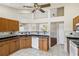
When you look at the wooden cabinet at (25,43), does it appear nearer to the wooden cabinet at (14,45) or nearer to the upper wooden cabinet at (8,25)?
the wooden cabinet at (14,45)

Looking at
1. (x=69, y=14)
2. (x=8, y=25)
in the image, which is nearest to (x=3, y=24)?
(x=8, y=25)

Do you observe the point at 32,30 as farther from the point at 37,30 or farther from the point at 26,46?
the point at 26,46

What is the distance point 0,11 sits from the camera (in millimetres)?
2393

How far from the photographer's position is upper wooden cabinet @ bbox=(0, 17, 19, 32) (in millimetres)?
2539

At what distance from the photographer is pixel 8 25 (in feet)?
9.02

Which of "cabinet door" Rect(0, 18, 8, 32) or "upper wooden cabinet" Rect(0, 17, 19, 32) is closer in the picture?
"upper wooden cabinet" Rect(0, 17, 19, 32)

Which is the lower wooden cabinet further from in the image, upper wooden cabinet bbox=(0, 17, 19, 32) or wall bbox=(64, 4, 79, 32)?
wall bbox=(64, 4, 79, 32)

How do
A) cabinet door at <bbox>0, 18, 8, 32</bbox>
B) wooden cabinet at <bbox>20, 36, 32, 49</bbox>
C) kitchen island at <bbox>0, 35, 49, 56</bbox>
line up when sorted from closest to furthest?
cabinet door at <bbox>0, 18, 8, 32</bbox> < kitchen island at <bbox>0, 35, 49, 56</bbox> < wooden cabinet at <bbox>20, 36, 32, 49</bbox>

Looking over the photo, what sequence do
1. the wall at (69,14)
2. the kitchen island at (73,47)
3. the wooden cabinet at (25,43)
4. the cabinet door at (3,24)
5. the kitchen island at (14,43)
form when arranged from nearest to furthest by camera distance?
1. the kitchen island at (73,47)
2. the wall at (69,14)
3. the cabinet door at (3,24)
4. the kitchen island at (14,43)
5. the wooden cabinet at (25,43)

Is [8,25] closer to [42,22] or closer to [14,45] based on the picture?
[14,45]

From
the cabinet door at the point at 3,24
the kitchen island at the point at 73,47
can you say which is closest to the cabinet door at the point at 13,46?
the cabinet door at the point at 3,24

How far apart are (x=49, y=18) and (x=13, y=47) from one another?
4.89 feet

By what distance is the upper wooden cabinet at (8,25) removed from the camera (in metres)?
2.54

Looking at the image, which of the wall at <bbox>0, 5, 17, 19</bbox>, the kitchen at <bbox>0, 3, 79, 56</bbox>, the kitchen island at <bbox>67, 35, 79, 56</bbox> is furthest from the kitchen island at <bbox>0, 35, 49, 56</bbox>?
the kitchen island at <bbox>67, 35, 79, 56</bbox>
